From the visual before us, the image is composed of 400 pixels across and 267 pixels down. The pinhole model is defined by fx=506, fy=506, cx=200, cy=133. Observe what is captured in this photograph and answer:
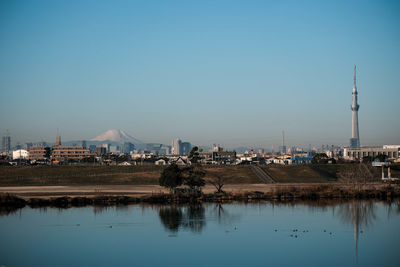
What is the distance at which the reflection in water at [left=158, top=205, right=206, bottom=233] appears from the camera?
46219 mm

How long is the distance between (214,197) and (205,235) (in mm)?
21736

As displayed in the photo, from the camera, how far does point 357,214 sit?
52906 millimetres

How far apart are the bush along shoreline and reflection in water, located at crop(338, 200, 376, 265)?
5314 mm

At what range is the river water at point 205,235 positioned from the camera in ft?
115

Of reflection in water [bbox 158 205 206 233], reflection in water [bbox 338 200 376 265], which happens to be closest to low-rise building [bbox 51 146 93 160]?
reflection in water [bbox 158 205 206 233]

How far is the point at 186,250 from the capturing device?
123ft

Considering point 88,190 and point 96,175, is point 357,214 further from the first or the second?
point 96,175

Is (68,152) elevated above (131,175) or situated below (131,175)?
above

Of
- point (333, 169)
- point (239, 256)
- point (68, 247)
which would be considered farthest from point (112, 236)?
point (333, 169)

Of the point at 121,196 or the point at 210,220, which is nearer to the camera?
the point at 210,220

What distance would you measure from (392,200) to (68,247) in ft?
141

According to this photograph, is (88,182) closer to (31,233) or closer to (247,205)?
(247,205)

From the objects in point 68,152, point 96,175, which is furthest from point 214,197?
point 68,152

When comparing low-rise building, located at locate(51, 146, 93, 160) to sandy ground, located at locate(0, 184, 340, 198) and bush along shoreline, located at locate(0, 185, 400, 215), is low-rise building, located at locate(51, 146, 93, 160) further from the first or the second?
bush along shoreline, located at locate(0, 185, 400, 215)
